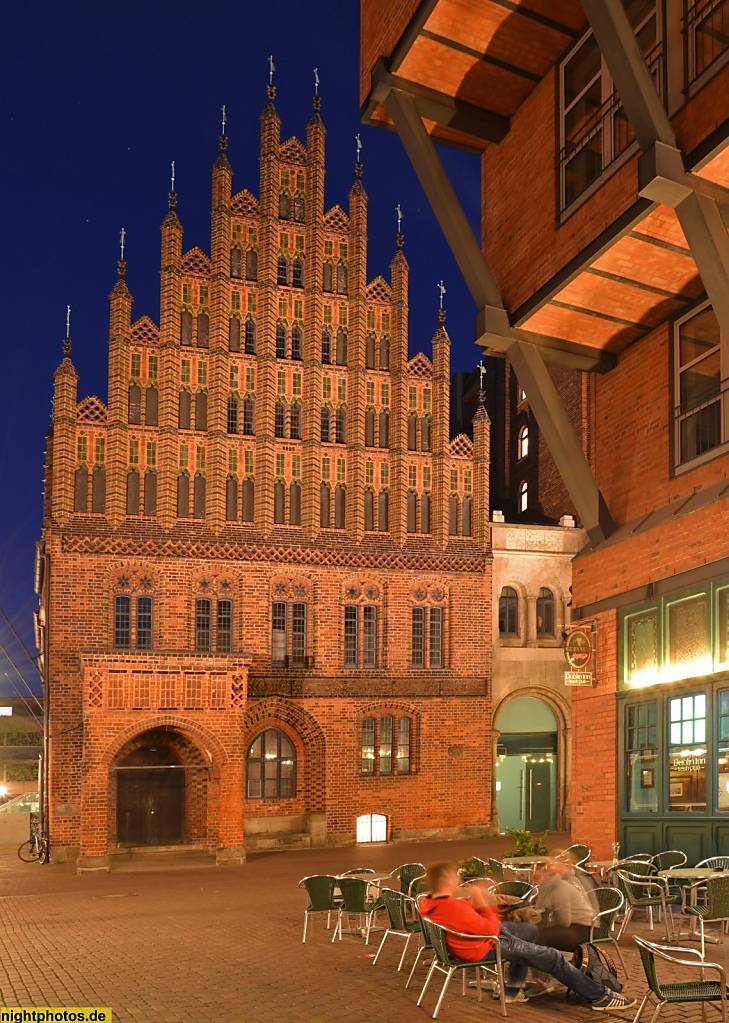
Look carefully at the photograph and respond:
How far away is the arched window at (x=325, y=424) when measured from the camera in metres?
29.7

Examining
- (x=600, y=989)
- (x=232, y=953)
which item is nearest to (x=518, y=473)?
(x=232, y=953)

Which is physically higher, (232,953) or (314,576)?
(314,576)

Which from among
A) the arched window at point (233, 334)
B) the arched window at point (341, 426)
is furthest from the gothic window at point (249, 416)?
the arched window at point (341, 426)

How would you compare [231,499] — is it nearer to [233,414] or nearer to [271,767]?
[233,414]

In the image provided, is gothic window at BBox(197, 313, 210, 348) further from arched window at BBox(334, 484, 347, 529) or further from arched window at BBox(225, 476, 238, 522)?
arched window at BBox(334, 484, 347, 529)

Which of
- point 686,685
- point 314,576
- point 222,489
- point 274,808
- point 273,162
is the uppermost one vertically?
point 273,162

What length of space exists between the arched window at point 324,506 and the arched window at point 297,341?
3.64m

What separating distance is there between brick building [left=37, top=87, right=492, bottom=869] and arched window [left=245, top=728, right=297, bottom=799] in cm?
6

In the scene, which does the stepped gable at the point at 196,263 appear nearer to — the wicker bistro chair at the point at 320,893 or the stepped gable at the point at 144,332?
the stepped gable at the point at 144,332

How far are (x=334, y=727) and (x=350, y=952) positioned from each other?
54.9 ft

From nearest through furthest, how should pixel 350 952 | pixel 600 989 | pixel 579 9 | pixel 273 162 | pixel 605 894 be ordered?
pixel 600 989 < pixel 605 894 < pixel 350 952 < pixel 579 9 < pixel 273 162

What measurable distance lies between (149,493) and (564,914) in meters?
20.2

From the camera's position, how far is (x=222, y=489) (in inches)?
1113

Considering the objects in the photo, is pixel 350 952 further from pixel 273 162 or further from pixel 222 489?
pixel 273 162
